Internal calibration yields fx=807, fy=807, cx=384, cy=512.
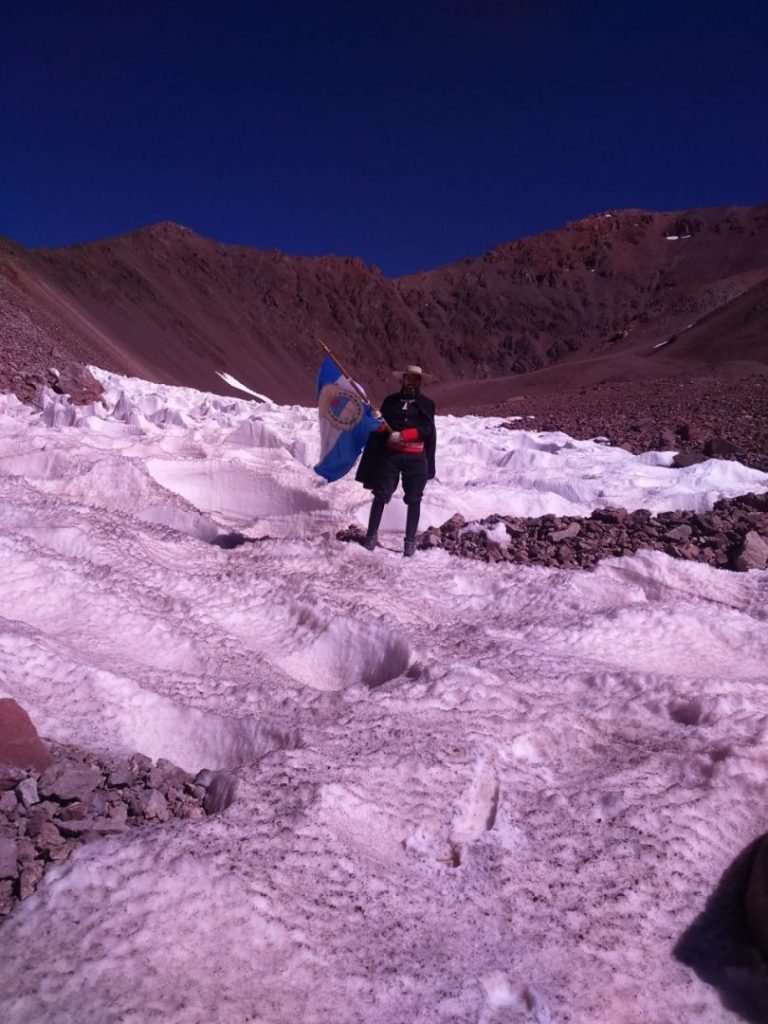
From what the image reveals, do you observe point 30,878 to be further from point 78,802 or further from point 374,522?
point 374,522

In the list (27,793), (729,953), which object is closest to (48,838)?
(27,793)

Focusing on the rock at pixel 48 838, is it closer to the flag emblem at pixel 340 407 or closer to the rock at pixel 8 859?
the rock at pixel 8 859

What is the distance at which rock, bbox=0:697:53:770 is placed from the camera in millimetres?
2172

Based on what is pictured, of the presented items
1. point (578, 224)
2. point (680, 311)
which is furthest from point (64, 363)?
point (578, 224)

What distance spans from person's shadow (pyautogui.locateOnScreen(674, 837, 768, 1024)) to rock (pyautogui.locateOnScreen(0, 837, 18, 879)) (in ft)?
4.98

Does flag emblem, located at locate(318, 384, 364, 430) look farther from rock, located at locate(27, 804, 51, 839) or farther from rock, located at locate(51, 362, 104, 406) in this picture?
rock, located at locate(51, 362, 104, 406)

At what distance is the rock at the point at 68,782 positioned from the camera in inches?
81.0

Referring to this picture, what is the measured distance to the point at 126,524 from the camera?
4773 millimetres

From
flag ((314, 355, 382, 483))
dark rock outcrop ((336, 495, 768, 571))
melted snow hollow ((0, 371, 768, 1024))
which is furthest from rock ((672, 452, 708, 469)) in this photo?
flag ((314, 355, 382, 483))

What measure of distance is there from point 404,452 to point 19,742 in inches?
119

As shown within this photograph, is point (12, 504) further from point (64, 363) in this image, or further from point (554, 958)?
point (64, 363)

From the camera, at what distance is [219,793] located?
225cm

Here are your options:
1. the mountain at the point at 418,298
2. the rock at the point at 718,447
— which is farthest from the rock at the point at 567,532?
the mountain at the point at 418,298

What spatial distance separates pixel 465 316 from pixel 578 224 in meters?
14.9
